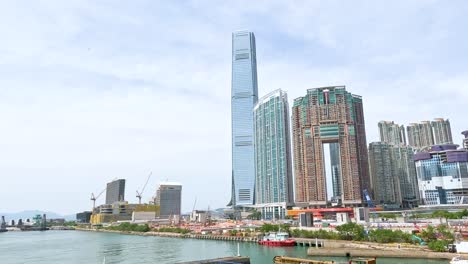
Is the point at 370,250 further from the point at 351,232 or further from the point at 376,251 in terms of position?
the point at 351,232

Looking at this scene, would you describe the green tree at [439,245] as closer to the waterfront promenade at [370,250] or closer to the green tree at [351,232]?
the waterfront promenade at [370,250]

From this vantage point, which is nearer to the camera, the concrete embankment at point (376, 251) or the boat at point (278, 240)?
the concrete embankment at point (376, 251)

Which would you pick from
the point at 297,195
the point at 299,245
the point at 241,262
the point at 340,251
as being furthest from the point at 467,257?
the point at 297,195

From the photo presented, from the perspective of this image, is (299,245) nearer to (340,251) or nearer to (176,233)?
(340,251)

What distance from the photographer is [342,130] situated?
189000 millimetres

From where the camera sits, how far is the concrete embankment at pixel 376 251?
208 ft

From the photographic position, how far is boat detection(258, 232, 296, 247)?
316 ft

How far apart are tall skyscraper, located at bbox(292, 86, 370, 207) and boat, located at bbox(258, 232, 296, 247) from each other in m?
89.8

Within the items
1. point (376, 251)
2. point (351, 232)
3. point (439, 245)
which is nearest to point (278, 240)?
point (351, 232)

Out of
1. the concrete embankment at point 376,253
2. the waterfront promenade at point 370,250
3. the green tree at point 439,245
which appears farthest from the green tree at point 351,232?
the green tree at point 439,245

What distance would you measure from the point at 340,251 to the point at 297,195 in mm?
123657

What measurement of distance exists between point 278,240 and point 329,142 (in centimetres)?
10493

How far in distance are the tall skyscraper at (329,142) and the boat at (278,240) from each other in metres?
89.8

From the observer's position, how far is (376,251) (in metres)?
69.0
